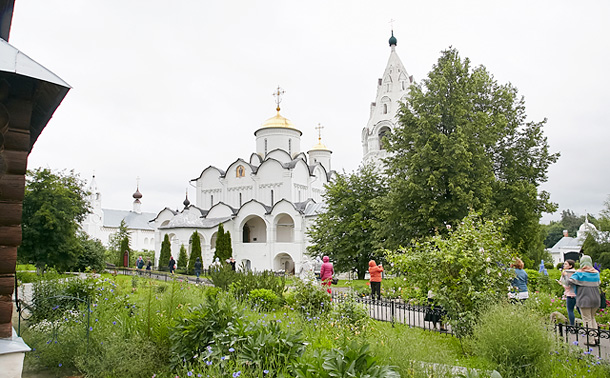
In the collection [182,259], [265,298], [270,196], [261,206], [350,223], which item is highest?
[270,196]

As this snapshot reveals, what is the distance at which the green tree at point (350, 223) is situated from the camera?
68.3ft

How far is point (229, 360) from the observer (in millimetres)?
4391

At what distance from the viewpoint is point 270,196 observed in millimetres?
35500

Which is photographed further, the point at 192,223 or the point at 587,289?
the point at 192,223

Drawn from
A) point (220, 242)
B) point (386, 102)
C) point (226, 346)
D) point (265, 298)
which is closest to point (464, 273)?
point (226, 346)

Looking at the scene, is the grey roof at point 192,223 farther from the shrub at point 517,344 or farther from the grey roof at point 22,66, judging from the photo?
the shrub at point 517,344

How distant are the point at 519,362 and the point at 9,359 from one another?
5.45 meters

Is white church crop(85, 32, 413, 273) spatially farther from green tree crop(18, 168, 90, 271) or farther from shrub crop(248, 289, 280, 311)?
shrub crop(248, 289, 280, 311)

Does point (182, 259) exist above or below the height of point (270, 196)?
below

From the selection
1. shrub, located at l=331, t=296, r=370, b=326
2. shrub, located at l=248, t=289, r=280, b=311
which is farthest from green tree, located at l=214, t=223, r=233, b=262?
shrub, located at l=331, t=296, r=370, b=326

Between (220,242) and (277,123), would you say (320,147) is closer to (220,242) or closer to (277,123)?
(277,123)

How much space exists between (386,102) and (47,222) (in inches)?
1085

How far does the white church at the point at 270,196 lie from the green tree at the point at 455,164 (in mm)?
13922

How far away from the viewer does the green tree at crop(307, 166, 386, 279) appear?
2083 cm
